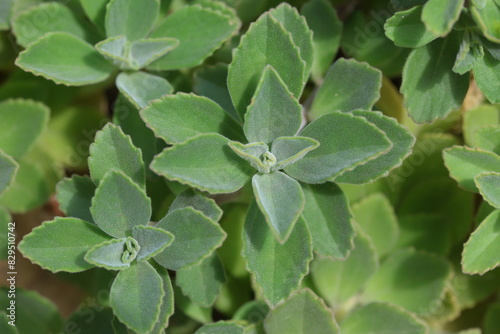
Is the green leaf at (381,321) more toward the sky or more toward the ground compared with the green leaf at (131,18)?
more toward the ground

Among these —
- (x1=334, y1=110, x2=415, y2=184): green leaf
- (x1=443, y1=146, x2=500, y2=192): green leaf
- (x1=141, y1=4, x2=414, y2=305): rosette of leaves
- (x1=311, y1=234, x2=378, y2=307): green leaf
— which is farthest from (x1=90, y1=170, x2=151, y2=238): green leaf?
(x1=443, y1=146, x2=500, y2=192): green leaf

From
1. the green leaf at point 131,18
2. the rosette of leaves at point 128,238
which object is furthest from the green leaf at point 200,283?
the green leaf at point 131,18

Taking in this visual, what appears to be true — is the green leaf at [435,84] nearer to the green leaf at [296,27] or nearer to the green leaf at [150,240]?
the green leaf at [296,27]

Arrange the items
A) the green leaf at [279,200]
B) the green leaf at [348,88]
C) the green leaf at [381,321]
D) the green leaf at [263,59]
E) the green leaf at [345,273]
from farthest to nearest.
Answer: the green leaf at [345,273] < the green leaf at [381,321] < the green leaf at [348,88] < the green leaf at [263,59] < the green leaf at [279,200]

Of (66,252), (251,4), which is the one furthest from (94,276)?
(251,4)

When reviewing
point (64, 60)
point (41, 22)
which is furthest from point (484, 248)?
point (41, 22)

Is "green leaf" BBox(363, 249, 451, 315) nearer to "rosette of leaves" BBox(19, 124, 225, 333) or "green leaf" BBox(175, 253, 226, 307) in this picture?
"green leaf" BBox(175, 253, 226, 307)
